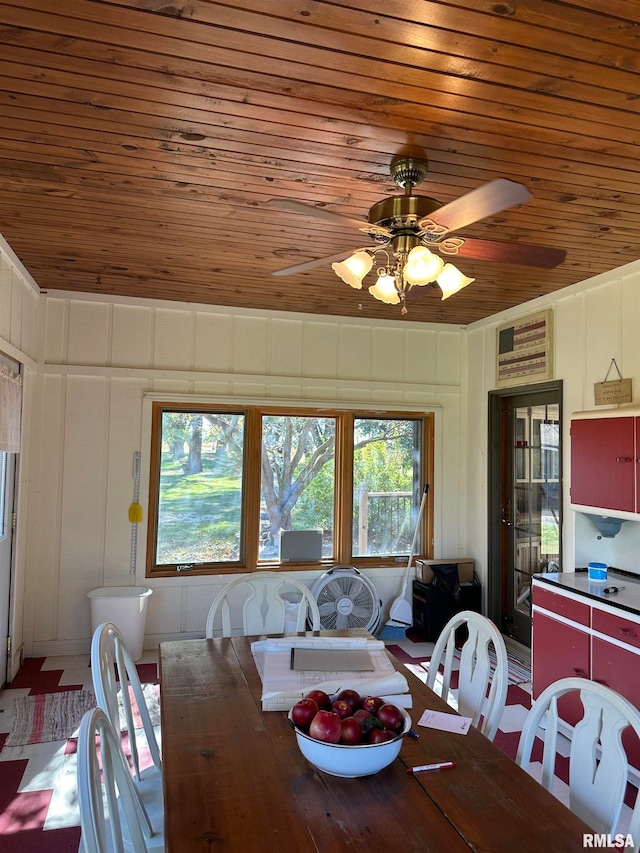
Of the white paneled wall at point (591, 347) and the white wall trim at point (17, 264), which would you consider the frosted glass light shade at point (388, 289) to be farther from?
the white wall trim at point (17, 264)

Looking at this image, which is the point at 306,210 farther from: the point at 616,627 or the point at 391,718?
the point at 616,627

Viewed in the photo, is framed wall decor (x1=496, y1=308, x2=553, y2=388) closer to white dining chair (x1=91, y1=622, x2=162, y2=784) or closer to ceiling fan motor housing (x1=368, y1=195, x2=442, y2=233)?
ceiling fan motor housing (x1=368, y1=195, x2=442, y2=233)

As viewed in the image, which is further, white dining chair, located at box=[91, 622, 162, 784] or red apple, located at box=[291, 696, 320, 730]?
white dining chair, located at box=[91, 622, 162, 784]

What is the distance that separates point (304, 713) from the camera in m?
1.50

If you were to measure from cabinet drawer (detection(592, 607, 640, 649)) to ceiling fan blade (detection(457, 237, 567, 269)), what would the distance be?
1758mm

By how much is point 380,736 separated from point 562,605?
2125 mm

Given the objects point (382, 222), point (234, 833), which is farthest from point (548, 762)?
point (382, 222)

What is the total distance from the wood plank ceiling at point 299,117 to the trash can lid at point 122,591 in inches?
94.9

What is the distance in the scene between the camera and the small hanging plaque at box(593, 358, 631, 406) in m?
3.38

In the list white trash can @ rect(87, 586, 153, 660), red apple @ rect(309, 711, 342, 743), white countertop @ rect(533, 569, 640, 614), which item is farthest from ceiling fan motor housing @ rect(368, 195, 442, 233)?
white trash can @ rect(87, 586, 153, 660)

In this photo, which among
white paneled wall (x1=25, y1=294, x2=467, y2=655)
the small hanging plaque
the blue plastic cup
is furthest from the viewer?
white paneled wall (x1=25, y1=294, x2=467, y2=655)

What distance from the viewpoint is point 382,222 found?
2209 millimetres

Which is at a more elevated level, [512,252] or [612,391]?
[512,252]

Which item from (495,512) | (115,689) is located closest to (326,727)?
(115,689)
